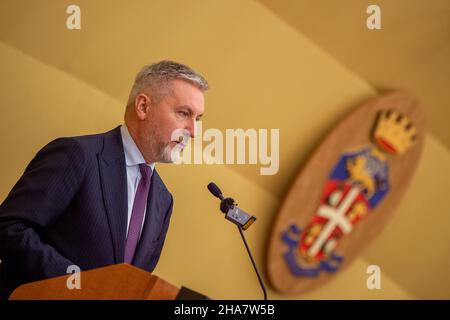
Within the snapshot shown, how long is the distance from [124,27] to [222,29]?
520 mm

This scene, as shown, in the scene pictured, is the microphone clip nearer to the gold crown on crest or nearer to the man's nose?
the man's nose

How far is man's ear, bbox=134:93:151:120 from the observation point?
2074mm

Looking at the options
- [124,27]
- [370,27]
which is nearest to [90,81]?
[124,27]

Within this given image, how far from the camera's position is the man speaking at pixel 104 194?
1.62m

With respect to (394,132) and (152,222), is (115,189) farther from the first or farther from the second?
(394,132)

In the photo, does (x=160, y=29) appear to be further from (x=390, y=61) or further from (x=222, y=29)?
(x=390, y=61)

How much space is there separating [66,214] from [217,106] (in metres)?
1.19

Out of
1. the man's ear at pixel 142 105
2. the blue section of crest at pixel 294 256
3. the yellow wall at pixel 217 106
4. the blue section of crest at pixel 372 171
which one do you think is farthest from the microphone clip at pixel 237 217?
the blue section of crest at pixel 372 171

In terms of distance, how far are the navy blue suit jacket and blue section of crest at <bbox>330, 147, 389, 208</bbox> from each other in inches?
60.3

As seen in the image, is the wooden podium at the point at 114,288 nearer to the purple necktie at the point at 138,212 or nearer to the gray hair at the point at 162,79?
the purple necktie at the point at 138,212

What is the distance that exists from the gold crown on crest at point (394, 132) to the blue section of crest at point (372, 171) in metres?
0.09

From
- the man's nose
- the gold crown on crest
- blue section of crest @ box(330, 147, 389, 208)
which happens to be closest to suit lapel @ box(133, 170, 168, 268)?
the man's nose

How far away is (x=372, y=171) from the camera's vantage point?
128 inches

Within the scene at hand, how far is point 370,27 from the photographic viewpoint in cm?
315
